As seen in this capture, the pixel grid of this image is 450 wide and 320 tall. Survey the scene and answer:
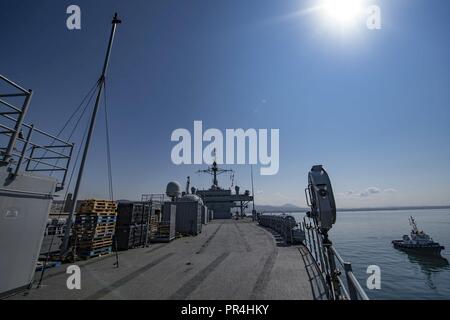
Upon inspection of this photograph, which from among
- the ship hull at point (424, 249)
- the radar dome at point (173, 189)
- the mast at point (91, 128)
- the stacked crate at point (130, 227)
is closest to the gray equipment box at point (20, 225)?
the mast at point (91, 128)

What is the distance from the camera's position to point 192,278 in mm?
6336

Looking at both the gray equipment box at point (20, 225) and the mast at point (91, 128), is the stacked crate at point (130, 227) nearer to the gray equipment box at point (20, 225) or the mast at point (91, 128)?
the mast at point (91, 128)

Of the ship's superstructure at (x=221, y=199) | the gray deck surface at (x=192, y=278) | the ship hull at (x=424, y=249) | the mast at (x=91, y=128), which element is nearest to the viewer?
the gray deck surface at (x=192, y=278)

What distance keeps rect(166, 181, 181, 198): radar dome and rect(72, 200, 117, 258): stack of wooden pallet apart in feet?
63.0

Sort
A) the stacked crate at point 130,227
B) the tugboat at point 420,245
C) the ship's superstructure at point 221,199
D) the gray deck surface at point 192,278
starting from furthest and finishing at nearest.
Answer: the ship's superstructure at point 221,199 → the tugboat at point 420,245 → the stacked crate at point 130,227 → the gray deck surface at point 192,278

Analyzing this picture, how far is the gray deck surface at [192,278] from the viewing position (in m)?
5.08

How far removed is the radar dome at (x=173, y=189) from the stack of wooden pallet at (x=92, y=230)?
19204mm

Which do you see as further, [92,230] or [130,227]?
[130,227]

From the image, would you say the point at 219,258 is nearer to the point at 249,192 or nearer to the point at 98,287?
the point at 98,287

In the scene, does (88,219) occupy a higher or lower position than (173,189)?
lower

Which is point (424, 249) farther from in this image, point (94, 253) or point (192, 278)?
point (94, 253)

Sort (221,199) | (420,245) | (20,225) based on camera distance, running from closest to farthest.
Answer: (20,225) → (420,245) → (221,199)

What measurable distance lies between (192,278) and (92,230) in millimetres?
5757

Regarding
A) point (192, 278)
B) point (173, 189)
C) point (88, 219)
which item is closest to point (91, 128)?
point (88, 219)
